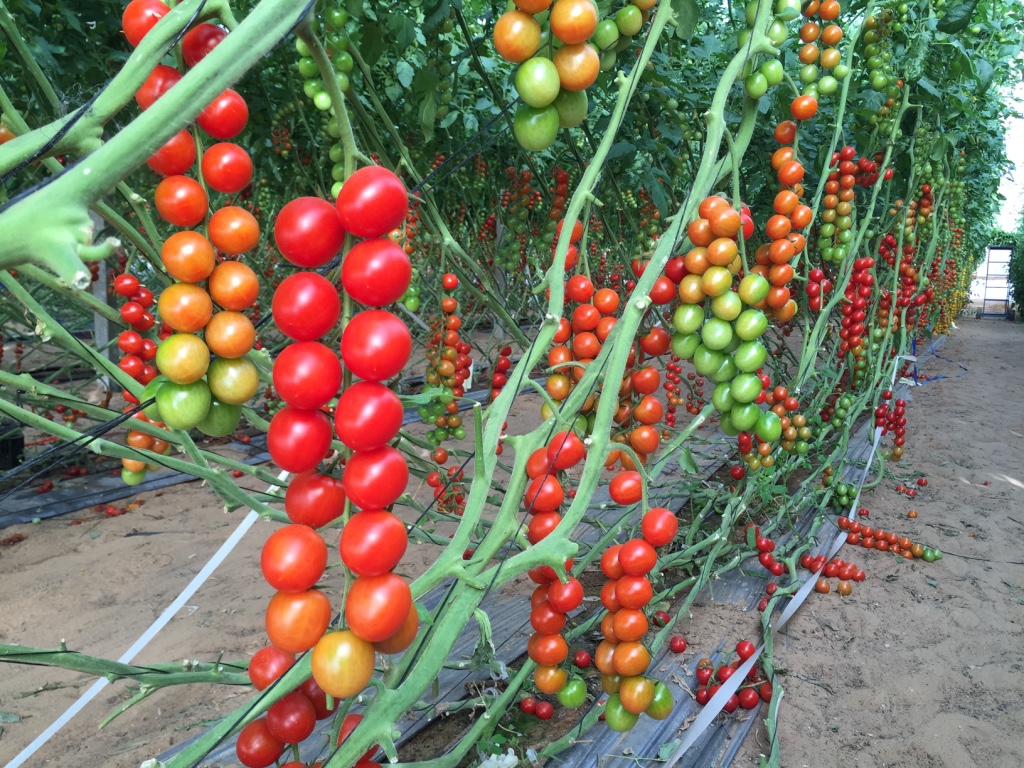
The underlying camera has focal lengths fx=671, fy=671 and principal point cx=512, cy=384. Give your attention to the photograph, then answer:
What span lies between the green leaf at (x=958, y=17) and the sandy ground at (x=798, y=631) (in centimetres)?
179

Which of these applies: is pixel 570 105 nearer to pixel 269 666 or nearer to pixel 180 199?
pixel 180 199

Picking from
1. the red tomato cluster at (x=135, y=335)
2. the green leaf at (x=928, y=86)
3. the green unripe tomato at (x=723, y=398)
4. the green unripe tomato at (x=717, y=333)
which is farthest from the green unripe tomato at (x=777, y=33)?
the green leaf at (x=928, y=86)

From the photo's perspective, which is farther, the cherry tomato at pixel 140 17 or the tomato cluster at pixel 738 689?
the tomato cluster at pixel 738 689

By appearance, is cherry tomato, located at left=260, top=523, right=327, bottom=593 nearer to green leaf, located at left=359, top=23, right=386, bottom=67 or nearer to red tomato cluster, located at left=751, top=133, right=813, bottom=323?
red tomato cluster, located at left=751, top=133, right=813, bottom=323

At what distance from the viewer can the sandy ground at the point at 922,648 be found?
5.15ft

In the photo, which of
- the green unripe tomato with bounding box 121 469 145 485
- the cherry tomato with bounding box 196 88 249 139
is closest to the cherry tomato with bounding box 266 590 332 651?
the cherry tomato with bounding box 196 88 249 139

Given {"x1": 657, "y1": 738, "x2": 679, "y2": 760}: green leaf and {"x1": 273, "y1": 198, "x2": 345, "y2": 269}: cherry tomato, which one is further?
{"x1": 657, "y1": 738, "x2": 679, "y2": 760}: green leaf

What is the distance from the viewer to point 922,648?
197cm

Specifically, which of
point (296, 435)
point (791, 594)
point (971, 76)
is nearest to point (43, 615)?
point (296, 435)

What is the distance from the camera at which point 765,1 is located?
2.92ft

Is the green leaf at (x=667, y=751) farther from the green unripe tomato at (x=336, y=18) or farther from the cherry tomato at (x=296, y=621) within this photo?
the green unripe tomato at (x=336, y=18)

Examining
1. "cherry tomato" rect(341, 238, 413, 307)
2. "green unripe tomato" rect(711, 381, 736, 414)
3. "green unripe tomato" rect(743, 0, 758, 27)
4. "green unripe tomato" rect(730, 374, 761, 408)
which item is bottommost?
"green unripe tomato" rect(711, 381, 736, 414)

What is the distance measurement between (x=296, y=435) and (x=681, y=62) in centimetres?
243

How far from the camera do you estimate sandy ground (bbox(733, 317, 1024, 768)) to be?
157 cm
